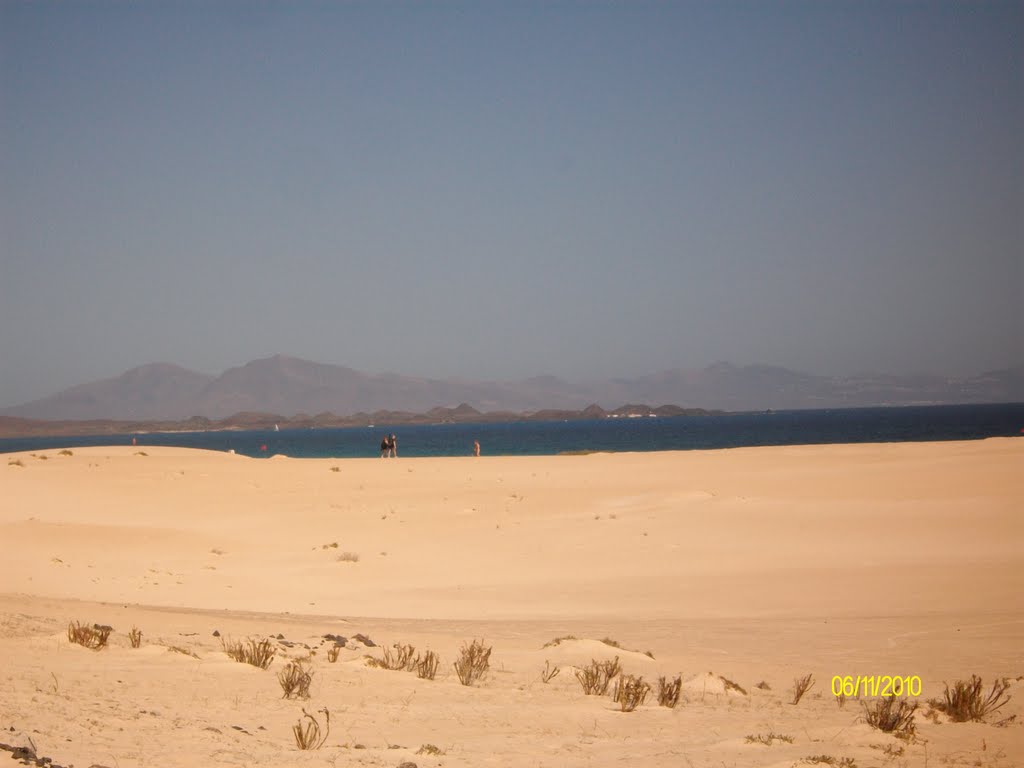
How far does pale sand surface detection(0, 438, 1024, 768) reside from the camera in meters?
6.35

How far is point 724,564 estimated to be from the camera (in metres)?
17.9

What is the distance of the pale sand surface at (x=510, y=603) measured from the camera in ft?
20.8

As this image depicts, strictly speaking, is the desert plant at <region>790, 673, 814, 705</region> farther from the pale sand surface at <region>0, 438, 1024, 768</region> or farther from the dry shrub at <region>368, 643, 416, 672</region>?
the dry shrub at <region>368, 643, 416, 672</region>

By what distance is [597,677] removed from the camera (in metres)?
8.01

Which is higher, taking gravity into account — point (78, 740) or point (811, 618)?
point (78, 740)

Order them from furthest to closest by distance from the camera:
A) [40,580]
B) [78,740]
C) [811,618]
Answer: [40,580], [811,618], [78,740]

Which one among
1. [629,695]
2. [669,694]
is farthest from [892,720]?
[629,695]

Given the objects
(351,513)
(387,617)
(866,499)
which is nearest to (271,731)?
(387,617)

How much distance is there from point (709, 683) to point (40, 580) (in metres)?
11.3

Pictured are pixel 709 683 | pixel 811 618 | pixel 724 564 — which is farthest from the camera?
pixel 724 564

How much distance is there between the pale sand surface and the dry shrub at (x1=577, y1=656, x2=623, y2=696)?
9.0 inches

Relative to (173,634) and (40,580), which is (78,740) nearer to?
(173,634)

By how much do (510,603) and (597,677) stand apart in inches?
267
